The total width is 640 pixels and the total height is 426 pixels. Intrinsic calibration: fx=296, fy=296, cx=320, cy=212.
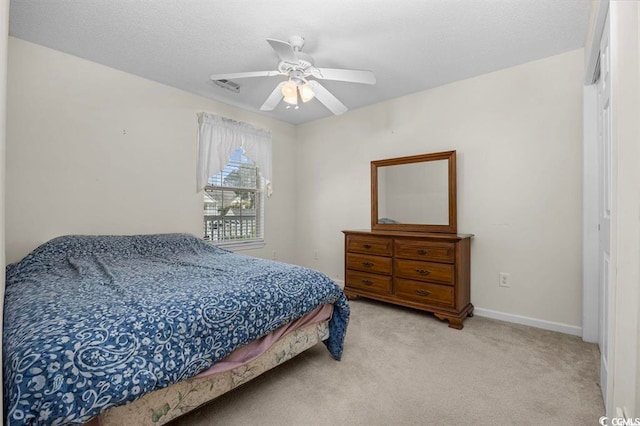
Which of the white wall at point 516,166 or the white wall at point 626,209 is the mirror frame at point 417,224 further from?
the white wall at point 626,209

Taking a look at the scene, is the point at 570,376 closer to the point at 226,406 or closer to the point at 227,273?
the point at 226,406

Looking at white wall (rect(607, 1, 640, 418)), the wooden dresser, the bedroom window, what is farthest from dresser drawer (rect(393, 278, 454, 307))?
the bedroom window

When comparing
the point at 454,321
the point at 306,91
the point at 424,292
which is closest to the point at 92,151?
the point at 306,91

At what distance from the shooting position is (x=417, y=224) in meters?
3.27

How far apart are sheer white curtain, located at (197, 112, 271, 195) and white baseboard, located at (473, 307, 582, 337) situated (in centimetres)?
303

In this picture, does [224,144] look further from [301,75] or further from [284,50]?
[284,50]

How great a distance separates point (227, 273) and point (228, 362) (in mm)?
583

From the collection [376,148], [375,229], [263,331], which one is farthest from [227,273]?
[376,148]

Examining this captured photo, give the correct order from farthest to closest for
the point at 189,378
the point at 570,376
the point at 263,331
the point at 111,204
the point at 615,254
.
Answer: the point at 111,204 < the point at 570,376 < the point at 263,331 < the point at 189,378 < the point at 615,254

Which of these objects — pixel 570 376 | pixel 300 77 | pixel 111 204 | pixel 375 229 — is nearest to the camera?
pixel 570 376

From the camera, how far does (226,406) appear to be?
5.24 feet

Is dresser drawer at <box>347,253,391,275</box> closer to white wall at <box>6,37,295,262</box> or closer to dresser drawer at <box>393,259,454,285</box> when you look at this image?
dresser drawer at <box>393,259,454,285</box>

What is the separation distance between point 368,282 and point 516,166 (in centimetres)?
184

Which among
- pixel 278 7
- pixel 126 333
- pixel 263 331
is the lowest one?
pixel 263 331
